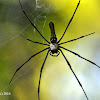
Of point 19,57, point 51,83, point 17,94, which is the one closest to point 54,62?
point 51,83

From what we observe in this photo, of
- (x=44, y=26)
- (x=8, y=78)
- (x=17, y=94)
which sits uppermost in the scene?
(x=44, y=26)

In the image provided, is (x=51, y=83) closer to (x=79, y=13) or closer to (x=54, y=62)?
(x=54, y=62)

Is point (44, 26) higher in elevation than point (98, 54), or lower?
higher

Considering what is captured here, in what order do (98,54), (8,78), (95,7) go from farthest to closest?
(95,7) → (98,54) → (8,78)

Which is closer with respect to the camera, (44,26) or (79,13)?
(44,26)

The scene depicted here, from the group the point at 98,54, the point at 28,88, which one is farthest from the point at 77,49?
the point at 28,88

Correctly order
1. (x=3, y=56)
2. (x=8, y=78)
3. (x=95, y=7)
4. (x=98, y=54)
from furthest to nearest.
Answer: (x=95, y=7) < (x=98, y=54) < (x=3, y=56) < (x=8, y=78)

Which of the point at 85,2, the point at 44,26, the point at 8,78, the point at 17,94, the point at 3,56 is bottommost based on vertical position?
the point at 17,94

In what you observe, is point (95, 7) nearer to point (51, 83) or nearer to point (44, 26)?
point (44, 26)

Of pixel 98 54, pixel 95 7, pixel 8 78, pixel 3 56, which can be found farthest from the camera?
pixel 95 7
